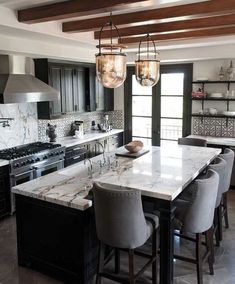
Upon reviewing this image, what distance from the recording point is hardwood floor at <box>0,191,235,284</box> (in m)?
3.36

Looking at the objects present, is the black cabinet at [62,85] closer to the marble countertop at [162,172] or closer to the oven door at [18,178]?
the oven door at [18,178]

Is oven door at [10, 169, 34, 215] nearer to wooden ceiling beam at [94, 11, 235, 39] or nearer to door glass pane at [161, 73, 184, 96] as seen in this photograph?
wooden ceiling beam at [94, 11, 235, 39]

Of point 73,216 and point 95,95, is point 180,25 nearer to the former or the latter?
point 73,216

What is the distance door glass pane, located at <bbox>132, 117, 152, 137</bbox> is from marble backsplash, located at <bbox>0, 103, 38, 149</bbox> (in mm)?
2577

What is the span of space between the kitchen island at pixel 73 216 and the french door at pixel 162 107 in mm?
3392

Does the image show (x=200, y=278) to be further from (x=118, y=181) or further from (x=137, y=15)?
(x=137, y=15)

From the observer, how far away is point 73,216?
3.11 m

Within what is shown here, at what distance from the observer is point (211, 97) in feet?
21.1

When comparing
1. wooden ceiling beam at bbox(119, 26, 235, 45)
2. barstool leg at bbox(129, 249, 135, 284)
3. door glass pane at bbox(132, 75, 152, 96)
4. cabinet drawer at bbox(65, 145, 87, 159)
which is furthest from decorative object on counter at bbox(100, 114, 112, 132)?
barstool leg at bbox(129, 249, 135, 284)

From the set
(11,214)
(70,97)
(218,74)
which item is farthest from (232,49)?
(11,214)

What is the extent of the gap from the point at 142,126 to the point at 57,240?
15.7 feet

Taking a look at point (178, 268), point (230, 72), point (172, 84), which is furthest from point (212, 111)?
point (178, 268)

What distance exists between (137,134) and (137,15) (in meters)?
4.24

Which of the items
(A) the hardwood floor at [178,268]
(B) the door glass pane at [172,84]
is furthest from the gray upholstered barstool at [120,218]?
(B) the door glass pane at [172,84]
